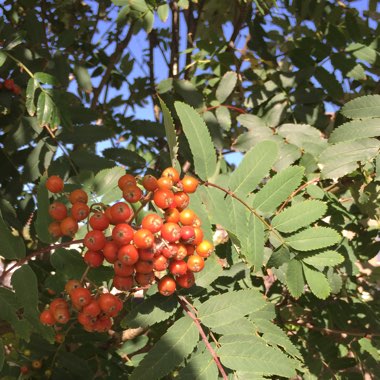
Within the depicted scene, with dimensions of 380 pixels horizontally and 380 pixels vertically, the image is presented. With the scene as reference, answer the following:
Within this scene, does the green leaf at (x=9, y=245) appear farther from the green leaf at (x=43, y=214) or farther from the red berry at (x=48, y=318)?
the red berry at (x=48, y=318)

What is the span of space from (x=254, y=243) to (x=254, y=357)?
297 mm

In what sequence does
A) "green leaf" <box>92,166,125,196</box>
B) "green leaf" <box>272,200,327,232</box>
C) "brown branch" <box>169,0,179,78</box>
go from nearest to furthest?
"green leaf" <box>272,200,327,232</box>, "green leaf" <box>92,166,125,196</box>, "brown branch" <box>169,0,179,78</box>

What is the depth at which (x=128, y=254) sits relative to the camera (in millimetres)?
1032

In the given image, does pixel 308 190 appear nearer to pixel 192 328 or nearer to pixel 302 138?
pixel 302 138

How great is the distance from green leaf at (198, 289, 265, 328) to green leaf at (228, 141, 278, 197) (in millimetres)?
279

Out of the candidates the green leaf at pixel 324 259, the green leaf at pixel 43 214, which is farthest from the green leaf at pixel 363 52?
the green leaf at pixel 43 214

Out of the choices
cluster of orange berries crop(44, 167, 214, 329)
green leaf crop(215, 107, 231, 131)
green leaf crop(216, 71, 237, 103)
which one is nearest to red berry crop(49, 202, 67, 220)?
cluster of orange berries crop(44, 167, 214, 329)

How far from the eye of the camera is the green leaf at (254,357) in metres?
1.09

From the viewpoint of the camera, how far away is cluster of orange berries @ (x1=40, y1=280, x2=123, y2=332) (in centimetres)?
109

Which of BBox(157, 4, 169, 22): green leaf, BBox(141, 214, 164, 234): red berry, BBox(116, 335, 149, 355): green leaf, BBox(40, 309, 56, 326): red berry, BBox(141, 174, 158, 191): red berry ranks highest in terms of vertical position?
BBox(157, 4, 169, 22): green leaf

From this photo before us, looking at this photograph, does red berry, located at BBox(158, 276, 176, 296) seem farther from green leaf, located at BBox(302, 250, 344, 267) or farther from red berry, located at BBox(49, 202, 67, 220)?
green leaf, located at BBox(302, 250, 344, 267)

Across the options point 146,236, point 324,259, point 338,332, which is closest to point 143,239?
point 146,236

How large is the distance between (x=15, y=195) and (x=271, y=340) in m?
1.22

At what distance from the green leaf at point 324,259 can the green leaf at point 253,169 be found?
10.6 inches
